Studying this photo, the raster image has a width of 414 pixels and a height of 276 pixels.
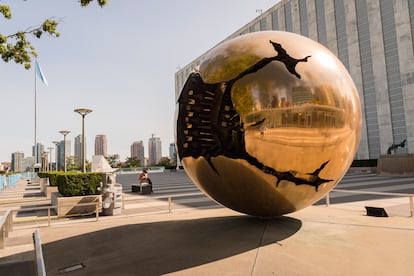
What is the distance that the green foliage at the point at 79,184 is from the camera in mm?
13156

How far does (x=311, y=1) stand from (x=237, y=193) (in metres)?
47.7

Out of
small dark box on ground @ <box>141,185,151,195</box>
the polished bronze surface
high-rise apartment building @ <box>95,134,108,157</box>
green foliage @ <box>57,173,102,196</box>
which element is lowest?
small dark box on ground @ <box>141,185,151,195</box>

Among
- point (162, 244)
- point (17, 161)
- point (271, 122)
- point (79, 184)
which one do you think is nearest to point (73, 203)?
point (79, 184)

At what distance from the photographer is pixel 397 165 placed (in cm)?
2836

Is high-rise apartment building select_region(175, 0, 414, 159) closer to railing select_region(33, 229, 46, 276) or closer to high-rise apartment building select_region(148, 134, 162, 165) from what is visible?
railing select_region(33, 229, 46, 276)

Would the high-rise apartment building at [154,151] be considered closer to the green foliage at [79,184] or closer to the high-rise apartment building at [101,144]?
the high-rise apartment building at [101,144]

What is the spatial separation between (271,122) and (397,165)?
28.9 meters

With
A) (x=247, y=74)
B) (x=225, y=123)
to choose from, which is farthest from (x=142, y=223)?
(x=247, y=74)

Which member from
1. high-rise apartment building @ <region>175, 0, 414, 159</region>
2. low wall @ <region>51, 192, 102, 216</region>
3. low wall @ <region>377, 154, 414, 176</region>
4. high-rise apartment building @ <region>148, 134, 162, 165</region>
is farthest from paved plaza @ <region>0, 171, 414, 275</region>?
high-rise apartment building @ <region>148, 134, 162, 165</region>

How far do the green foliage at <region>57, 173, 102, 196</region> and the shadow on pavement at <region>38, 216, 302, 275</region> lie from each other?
23.1 feet

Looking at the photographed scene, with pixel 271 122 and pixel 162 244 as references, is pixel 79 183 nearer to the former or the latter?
pixel 162 244

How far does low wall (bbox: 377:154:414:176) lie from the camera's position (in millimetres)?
27781

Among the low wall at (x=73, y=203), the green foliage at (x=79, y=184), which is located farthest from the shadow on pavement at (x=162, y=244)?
the green foliage at (x=79, y=184)

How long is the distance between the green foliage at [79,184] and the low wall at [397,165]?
1054 inches
